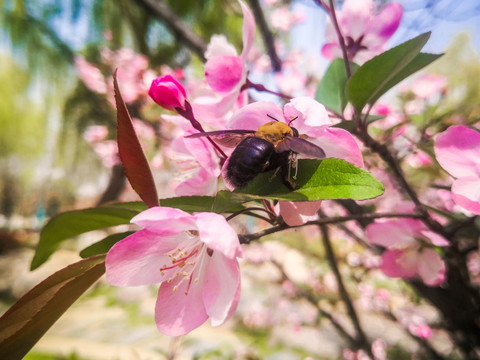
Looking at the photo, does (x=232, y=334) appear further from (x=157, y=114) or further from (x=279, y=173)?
(x=279, y=173)

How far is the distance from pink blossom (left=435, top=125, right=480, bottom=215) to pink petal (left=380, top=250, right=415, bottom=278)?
213 mm

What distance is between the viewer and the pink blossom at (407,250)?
43cm

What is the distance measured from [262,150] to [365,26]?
0.96 ft

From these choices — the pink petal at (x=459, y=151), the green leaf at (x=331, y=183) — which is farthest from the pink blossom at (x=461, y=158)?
the green leaf at (x=331, y=183)

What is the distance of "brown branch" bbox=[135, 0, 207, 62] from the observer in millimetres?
876

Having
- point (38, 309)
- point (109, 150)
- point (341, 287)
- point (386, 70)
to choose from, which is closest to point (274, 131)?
point (386, 70)

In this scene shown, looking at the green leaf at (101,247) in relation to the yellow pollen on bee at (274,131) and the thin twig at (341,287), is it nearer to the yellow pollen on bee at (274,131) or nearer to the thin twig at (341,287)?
the yellow pollen on bee at (274,131)

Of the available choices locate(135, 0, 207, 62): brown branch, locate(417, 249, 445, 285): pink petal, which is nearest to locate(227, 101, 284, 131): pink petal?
locate(417, 249, 445, 285): pink petal

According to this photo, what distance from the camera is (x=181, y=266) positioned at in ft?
0.89

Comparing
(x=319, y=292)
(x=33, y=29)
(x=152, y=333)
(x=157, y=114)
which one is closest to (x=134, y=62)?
(x=157, y=114)

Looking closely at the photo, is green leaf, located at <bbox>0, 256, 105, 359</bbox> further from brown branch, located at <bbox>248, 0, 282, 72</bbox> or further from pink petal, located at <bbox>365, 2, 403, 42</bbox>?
brown branch, located at <bbox>248, 0, 282, 72</bbox>

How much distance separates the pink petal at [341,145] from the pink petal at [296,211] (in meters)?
0.05

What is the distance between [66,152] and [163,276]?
3355 millimetres

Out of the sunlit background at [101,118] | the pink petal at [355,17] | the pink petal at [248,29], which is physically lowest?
the sunlit background at [101,118]
